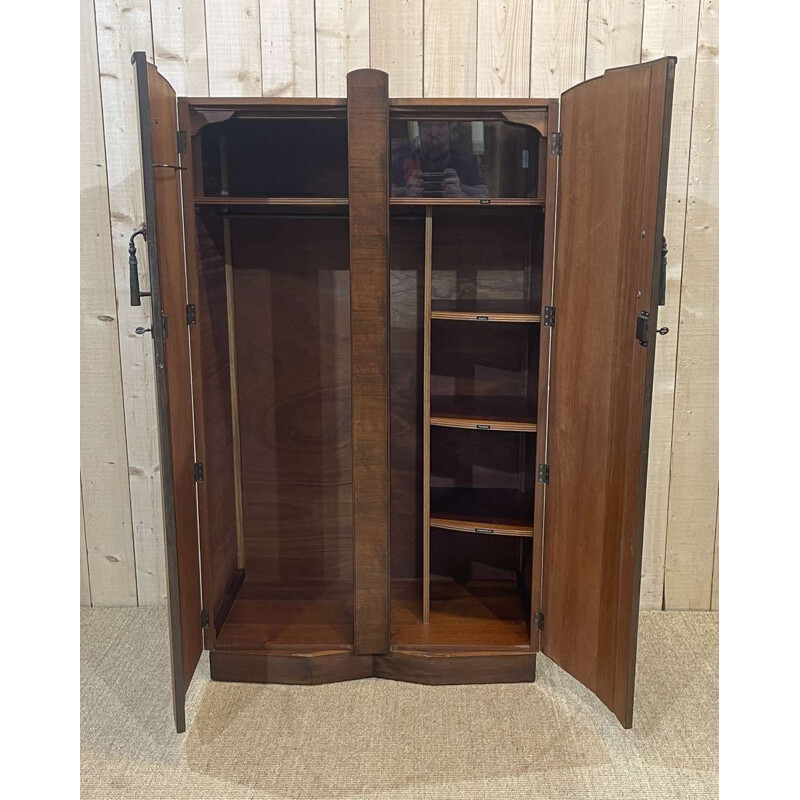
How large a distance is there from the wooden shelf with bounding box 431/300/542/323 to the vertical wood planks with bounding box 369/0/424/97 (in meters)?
0.73

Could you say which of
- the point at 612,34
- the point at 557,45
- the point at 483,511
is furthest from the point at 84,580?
the point at 612,34

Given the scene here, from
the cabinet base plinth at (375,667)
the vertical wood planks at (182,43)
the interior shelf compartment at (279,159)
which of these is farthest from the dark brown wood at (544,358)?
the vertical wood planks at (182,43)

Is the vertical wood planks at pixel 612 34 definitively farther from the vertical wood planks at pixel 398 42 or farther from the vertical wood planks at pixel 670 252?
the vertical wood planks at pixel 398 42

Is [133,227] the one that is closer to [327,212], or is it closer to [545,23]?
[327,212]

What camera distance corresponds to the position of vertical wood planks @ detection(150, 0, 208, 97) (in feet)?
8.80

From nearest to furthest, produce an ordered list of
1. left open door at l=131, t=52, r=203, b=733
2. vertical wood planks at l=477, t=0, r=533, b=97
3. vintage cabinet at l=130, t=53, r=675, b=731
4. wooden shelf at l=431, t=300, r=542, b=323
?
left open door at l=131, t=52, r=203, b=733, vintage cabinet at l=130, t=53, r=675, b=731, wooden shelf at l=431, t=300, r=542, b=323, vertical wood planks at l=477, t=0, r=533, b=97

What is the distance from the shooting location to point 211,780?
2154 millimetres

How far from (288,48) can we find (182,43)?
1.19 feet

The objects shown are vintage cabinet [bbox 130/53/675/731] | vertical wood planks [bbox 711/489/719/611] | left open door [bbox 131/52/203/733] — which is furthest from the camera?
vertical wood planks [bbox 711/489/719/611]

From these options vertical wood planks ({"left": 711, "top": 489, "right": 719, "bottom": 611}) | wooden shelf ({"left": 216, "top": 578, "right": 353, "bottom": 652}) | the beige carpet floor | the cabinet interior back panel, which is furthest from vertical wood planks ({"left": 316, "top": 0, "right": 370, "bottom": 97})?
vertical wood planks ({"left": 711, "top": 489, "right": 719, "bottom": 611})

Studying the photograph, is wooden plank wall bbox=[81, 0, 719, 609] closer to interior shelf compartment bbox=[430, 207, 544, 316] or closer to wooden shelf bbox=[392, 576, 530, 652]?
interior shelf compartment bbox=[430, 207, 544, 316]

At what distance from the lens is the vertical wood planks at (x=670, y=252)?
2.67 metres

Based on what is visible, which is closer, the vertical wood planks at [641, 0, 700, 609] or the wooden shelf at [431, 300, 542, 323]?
the wooden shelf at [431, 300, 542, 323]

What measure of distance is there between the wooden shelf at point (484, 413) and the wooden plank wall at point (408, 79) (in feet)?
1.94
